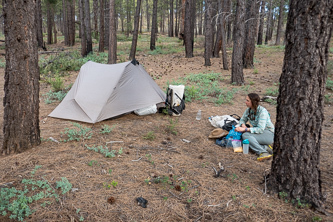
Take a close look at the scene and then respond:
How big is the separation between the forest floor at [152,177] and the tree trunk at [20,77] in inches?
10.8

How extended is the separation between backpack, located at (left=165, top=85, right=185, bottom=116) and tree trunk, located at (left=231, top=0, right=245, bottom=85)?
368 centimetres

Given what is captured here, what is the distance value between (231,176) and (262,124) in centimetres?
138

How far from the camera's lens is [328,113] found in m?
6.30

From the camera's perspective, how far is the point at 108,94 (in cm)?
541

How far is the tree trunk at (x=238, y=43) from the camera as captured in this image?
8383mm

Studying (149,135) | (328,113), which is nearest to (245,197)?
(149,135)

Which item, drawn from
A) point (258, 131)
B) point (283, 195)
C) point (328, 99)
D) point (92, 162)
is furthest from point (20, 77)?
point (328, 99)

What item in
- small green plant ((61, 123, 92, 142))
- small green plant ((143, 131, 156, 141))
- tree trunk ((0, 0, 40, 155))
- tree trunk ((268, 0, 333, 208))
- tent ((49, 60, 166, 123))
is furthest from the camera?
tent ((49, 60, 166, 123))

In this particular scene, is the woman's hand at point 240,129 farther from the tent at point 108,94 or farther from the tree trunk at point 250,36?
the tree trunk at point 250,36

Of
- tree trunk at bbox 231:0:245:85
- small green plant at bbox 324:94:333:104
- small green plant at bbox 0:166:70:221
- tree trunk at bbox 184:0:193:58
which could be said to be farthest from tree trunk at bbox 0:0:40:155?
tree trunk at bbox 184:0:193:58

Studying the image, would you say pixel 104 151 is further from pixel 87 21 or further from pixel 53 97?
pixel 87 21

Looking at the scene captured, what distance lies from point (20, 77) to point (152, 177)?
2266 mm

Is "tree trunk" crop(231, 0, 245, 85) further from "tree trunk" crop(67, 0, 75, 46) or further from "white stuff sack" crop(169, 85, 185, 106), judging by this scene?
"tree trunk" crop(67, 0, 75, 46)

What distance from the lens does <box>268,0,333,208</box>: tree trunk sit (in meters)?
2.42
